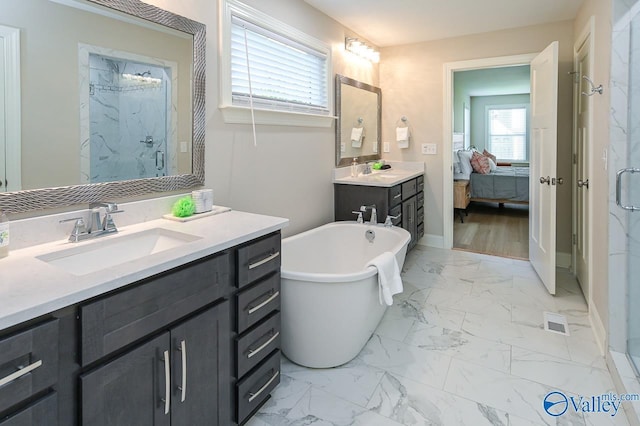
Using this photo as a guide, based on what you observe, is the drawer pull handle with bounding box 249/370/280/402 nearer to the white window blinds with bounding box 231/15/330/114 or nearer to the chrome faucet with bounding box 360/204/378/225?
the white window blinds with bounding box 231/15/330/114

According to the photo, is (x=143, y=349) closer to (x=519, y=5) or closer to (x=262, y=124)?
(x=262, y=124)

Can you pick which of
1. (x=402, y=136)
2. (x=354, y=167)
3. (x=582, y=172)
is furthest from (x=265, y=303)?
(x=402, y=136)

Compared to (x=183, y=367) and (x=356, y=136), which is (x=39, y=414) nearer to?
(x=183, y=367)

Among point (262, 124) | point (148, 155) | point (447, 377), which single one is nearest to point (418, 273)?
point (447, 377)

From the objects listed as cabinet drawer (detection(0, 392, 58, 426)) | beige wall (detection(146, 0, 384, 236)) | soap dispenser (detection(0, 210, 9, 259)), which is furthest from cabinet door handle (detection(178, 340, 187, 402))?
beige wall (detection(146, 0, 384, 236))

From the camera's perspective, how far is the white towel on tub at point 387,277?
213 centimetres

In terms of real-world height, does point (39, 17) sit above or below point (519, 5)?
below

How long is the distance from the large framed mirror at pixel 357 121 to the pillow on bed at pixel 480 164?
2783 millimetres

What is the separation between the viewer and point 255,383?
166cm

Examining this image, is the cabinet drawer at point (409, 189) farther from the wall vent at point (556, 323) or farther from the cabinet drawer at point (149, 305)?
the cabinet drawer at point (149, 305)

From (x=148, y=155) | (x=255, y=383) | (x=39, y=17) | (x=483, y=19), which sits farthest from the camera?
(x=483, y=19)

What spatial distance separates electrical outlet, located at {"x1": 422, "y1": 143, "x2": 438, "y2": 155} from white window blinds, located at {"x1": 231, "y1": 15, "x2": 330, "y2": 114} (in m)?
1.53

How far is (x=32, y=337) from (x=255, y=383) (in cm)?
97

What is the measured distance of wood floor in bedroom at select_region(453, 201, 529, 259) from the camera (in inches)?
172
